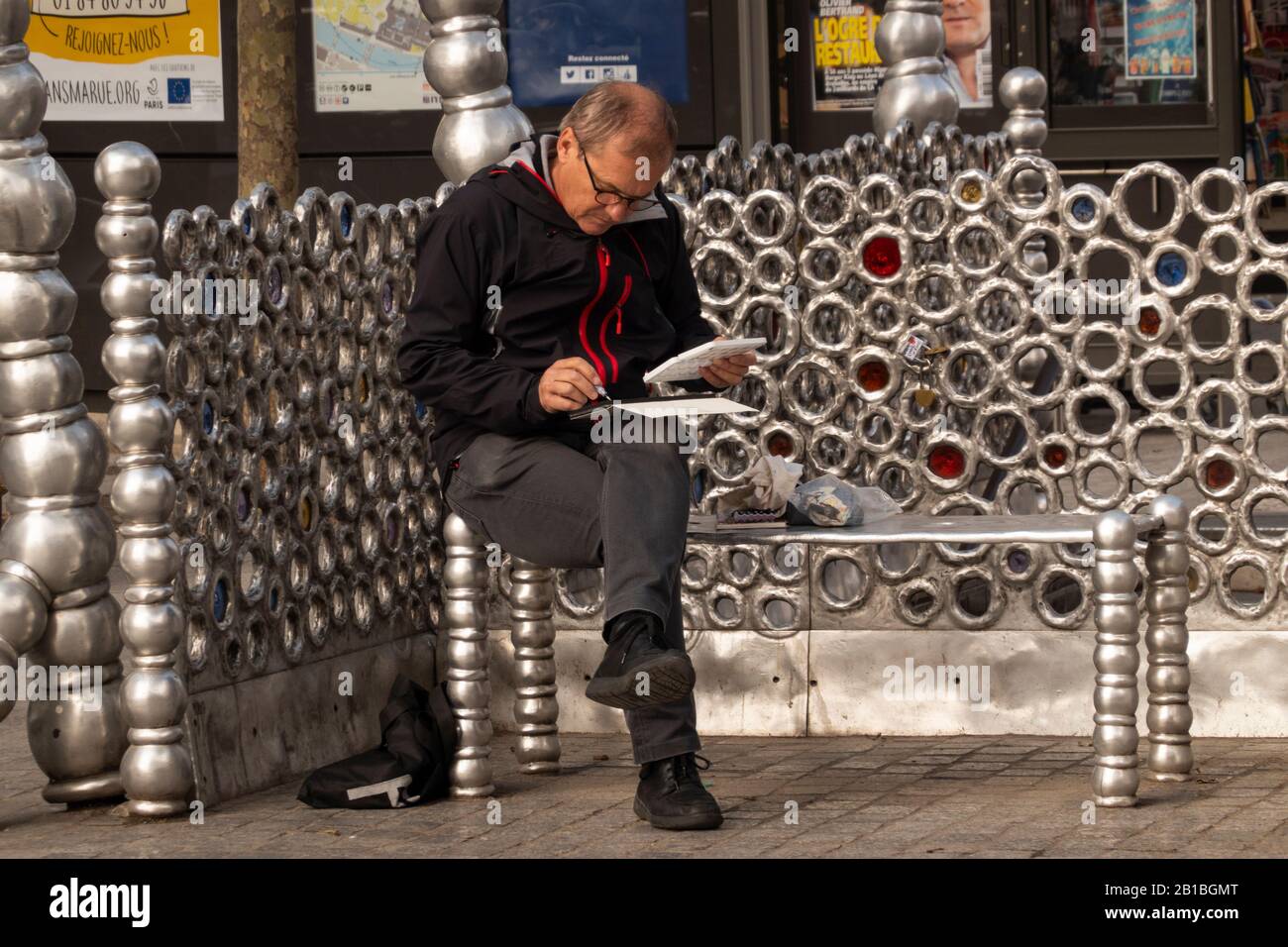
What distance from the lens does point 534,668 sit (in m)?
6.41

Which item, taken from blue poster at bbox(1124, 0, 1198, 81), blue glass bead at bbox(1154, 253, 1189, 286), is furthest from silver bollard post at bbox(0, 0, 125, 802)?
blue poster at bbox(1124, 0, 1198, 81)

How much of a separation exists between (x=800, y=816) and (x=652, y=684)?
0.68 m

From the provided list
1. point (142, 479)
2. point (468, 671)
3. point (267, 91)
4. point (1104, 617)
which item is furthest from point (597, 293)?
point (267, 91)

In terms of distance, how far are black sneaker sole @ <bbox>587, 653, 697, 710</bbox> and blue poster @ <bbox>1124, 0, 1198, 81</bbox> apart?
7854 millimetres

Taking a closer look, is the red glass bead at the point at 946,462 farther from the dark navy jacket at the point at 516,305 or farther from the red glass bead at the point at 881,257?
the dark navy jacket at the point at 516,305

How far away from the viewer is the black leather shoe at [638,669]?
5090mm

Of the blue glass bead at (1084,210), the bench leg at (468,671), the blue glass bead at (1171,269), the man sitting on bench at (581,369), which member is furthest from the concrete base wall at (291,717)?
the blue glass bead at (1171,269)

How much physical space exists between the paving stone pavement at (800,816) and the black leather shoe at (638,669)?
0.37 m

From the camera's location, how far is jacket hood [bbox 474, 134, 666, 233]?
5.74 meters

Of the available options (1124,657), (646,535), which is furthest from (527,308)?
(1124,657)

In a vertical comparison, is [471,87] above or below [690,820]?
above

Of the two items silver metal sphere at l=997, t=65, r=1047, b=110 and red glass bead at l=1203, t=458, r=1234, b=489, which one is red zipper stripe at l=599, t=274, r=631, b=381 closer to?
red glass bead at l=1203, t=458, r=1234, b=489

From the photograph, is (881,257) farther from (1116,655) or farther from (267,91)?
(267,91)

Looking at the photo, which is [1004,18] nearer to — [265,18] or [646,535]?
[265,18]
